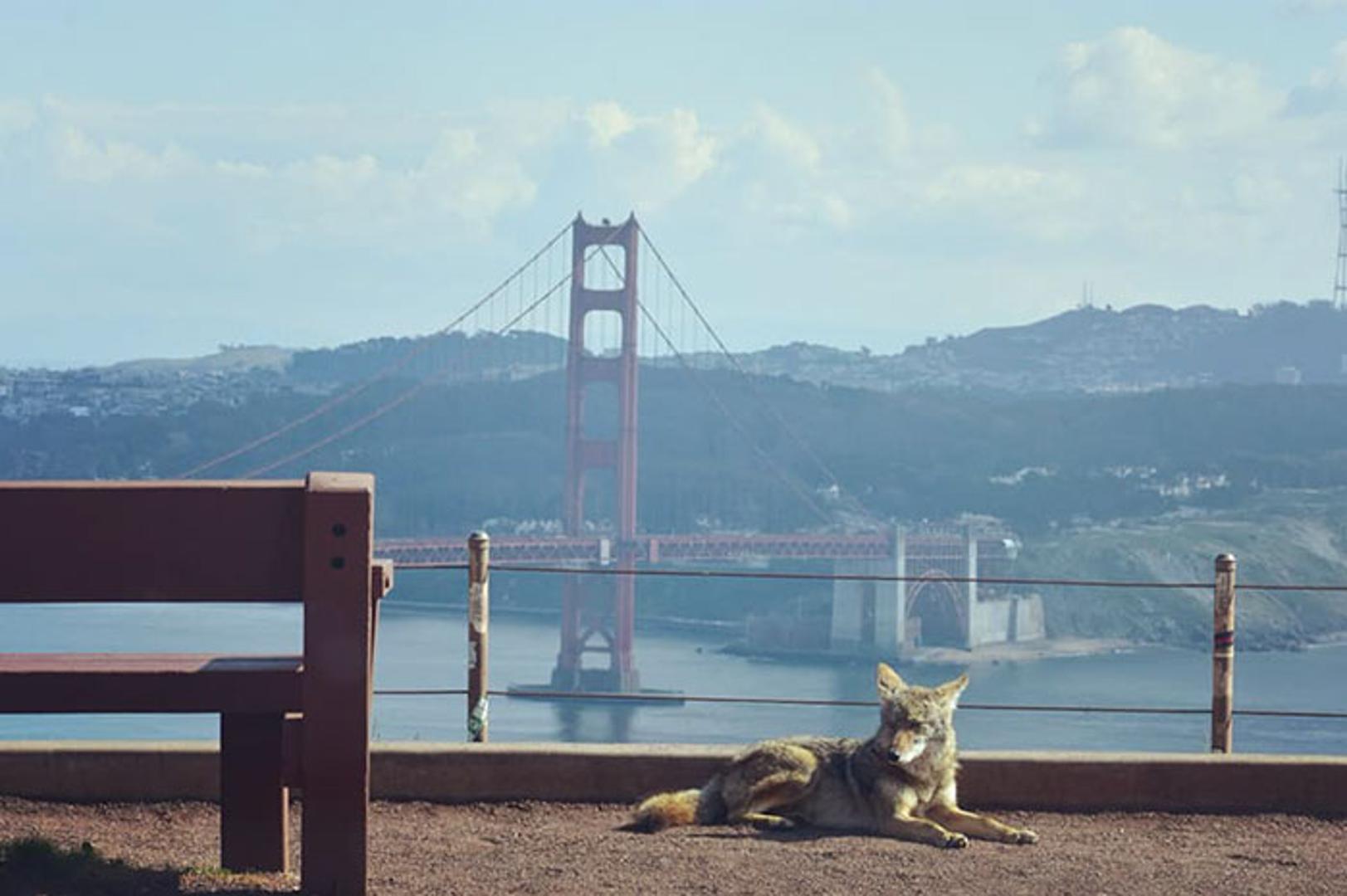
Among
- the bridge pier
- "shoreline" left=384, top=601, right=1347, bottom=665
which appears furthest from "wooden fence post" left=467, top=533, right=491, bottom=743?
the bridge pier

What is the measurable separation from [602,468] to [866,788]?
40562mm

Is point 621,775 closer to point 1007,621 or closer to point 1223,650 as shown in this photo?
point 1223,650

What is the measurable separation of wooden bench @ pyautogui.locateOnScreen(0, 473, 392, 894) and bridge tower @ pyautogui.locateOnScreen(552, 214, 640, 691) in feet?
105

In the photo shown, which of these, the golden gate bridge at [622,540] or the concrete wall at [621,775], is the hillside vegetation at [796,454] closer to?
the golden gate bridge at [622,540]

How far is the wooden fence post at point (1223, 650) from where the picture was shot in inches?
149

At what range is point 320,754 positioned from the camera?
2260mm

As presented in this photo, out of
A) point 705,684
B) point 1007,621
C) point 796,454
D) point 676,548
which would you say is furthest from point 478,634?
point 796,454

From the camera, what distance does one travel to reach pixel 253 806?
8.25 feet

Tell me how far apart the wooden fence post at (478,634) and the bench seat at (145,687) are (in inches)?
51.7

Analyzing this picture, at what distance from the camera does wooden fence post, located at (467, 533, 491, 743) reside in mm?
3707

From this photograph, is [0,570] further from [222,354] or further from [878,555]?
[222,354]

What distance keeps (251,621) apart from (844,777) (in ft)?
106

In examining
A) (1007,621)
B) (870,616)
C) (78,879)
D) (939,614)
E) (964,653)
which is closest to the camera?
(78,879)

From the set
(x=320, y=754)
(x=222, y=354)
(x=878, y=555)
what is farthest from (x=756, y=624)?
(x=320, y=754)
